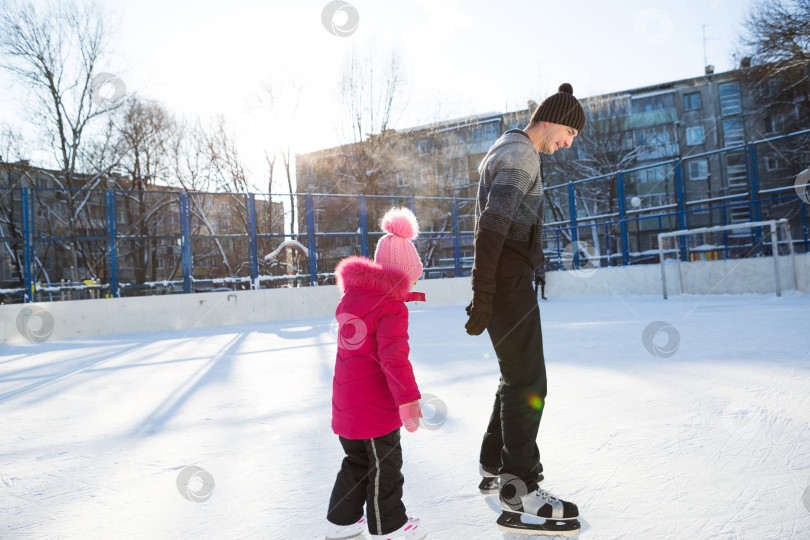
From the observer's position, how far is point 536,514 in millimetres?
1498

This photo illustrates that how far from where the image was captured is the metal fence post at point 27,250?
8.69 meters

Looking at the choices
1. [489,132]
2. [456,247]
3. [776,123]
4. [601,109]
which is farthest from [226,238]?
[489,132]

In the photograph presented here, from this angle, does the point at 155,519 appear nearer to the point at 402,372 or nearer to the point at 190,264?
the point at 402,372

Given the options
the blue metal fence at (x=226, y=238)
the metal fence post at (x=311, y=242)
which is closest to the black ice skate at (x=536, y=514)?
the blue metal fence at (x=226, y=238)

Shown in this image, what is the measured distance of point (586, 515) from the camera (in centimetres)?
154

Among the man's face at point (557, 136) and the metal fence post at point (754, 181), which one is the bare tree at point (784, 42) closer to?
the metal fence post at point (754, 181)

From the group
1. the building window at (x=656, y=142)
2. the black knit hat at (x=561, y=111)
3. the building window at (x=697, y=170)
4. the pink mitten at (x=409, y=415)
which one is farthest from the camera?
the building window at (x=697, y=170)

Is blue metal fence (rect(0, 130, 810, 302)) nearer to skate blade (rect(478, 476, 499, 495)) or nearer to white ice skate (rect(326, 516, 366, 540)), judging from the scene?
skate blade (rect(478, 476, 499, 495))

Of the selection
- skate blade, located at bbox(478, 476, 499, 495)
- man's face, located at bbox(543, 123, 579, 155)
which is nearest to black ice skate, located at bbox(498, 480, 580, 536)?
skate blade, located at bbox(478, 476, 499, 495)

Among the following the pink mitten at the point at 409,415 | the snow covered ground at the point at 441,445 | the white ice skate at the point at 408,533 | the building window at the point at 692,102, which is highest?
the building window at the point at 692,102

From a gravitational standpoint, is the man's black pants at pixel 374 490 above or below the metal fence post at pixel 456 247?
below

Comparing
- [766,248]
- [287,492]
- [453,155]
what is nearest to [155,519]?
[287,492]

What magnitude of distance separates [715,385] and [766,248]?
11089mm

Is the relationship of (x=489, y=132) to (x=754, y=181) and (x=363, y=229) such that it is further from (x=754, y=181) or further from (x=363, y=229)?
(x=754, y=181)
